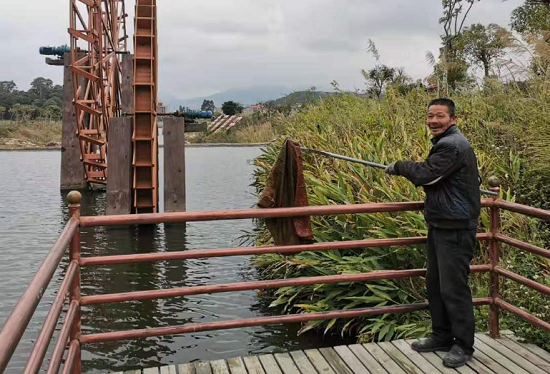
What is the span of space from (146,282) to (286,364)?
471 centimetres

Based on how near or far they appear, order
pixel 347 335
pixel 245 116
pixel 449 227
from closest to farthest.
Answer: pixel 449 227 < pixel 347 335 < pixel 245 116

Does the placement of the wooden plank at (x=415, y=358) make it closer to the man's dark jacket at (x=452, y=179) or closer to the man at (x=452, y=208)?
the man at (x=452, y=208)

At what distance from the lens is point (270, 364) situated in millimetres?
3641

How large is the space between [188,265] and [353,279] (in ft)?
17.7

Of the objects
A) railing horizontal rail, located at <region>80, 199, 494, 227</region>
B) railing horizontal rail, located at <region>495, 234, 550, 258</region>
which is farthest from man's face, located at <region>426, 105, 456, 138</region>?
railing horizontal rail, located at <region>495, 234, 550, 258</region>

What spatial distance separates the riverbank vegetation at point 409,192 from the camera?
502 centimetres

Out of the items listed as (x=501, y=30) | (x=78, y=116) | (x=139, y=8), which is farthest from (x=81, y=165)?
(x=501, y=30)

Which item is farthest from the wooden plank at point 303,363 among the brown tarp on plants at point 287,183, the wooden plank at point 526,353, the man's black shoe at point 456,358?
the wooden plank at point 526,353

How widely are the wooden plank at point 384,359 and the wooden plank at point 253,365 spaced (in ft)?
2.41

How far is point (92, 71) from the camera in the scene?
1652 centimetres

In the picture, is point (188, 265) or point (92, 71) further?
point (92, 71)

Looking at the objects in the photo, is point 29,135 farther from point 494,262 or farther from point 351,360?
point 494,262

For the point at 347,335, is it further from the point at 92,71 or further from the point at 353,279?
the point at 92,71

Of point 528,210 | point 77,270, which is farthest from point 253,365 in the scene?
point 528,210
